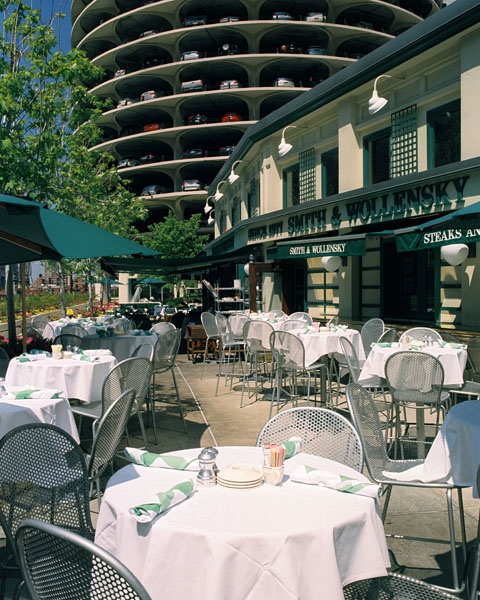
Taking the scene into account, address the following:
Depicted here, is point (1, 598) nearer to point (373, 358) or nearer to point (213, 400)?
point (373, 358)

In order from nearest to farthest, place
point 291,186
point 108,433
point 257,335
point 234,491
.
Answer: point 234,491 → point 108,433 → point 257,335 → point 291,186

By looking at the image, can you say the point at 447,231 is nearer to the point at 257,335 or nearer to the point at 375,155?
the point at 257,335

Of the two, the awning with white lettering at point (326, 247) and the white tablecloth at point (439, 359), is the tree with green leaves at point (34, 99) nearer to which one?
the awning with white lettering at point (326, 247)

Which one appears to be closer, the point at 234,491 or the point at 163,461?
the point at 234,491

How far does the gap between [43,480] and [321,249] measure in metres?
8.99

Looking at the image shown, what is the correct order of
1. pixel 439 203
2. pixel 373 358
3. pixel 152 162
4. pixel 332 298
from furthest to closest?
pixel 152 162
pixel 332 298
pixel 439 203
pixel 373 358

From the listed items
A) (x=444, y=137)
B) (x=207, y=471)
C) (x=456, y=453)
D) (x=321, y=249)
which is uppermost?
(x=444, y=137)

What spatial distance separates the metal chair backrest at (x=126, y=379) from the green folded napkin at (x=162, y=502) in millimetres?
2372

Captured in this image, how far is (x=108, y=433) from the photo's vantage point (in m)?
3.39

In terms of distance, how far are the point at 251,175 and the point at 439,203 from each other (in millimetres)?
11959

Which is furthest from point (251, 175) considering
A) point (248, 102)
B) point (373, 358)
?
point (248, 102)

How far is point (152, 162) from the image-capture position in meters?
44.5

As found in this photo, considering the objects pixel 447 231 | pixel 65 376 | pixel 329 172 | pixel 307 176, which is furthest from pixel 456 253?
pixel 307 176

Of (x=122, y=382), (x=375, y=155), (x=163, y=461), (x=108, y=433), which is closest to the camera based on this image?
(x=163, y=461)
